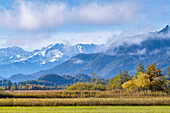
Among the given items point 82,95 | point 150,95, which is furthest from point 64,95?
point 150,95

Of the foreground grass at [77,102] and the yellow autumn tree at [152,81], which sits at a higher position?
the yellow autumn tree at [152,81]

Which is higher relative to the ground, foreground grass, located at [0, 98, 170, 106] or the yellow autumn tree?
the yellow autumn tree

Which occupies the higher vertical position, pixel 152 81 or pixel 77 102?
pixel 152 81

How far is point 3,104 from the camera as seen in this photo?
52.4m

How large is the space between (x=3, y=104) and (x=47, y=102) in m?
9.04

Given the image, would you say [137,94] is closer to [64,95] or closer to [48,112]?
[64,95]

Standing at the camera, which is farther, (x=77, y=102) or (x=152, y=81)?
(x=152, y=81)

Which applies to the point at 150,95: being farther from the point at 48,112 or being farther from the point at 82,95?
the point at 48,112

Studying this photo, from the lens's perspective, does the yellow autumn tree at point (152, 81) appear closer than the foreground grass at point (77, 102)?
No

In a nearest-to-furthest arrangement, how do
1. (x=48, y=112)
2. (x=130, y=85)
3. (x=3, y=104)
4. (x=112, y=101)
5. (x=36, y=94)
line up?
(x=48, y=112) < (x=3, y=104) < (x=112, y=101) < (x=36, y=94) < (x=130, y=85)

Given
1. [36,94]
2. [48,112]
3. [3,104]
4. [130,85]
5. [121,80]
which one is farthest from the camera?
[121,80]

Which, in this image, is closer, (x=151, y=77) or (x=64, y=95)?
(x=64, y=95)

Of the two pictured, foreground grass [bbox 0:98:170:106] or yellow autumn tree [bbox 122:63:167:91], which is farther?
yellow autumn tree [bbox 122:63:167:91]

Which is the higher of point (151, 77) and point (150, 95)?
point (151, 77)
